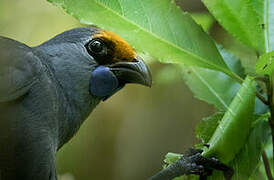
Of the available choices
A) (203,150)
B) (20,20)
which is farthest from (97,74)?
(20,20)

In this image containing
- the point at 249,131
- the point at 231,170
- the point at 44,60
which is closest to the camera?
the point at 231,170

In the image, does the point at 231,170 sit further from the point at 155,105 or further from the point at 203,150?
the point at 155,105

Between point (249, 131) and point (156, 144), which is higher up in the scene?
point (249, 131)

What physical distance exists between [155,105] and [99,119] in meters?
0.54

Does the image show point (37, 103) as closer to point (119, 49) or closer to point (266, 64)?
point (119, 49)

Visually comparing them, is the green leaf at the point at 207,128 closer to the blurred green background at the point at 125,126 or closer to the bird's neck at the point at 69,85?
the bird's neck at the point at 69,85

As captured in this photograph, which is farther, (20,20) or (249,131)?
(20,20)

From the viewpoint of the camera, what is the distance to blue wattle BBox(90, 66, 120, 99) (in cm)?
137

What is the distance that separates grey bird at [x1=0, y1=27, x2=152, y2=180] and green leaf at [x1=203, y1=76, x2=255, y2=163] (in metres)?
0.42

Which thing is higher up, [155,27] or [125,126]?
[155,27]

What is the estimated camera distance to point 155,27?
1109mm

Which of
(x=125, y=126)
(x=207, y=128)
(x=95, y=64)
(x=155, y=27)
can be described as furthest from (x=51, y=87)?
(x=125, y=126)

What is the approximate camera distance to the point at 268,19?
118 cm

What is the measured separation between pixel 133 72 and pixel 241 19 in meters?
0.41
